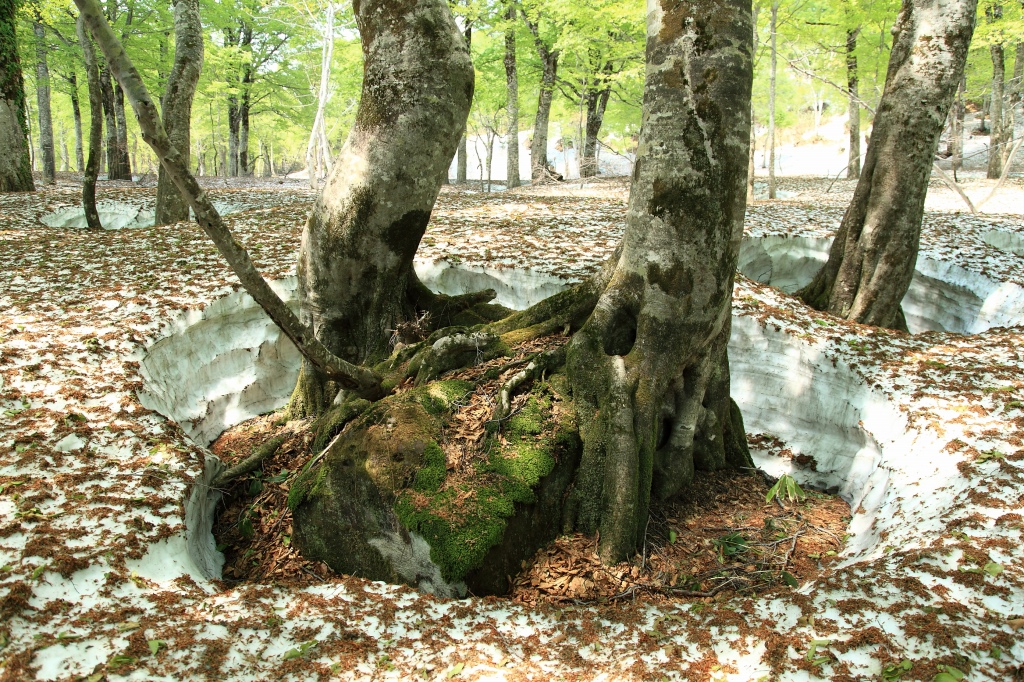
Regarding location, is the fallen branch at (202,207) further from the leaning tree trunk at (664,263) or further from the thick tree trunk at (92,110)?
the thick tree trunk at (92,110)

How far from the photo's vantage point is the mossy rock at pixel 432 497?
3438mm

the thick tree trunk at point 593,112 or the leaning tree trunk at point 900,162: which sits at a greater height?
the thick tree trunk at point 593,112

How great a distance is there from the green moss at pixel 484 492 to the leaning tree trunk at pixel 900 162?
4.50 metres

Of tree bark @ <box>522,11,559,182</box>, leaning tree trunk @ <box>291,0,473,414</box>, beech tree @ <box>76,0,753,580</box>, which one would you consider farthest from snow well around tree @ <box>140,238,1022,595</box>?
tree bark @ <box>522,11,559,182</box>

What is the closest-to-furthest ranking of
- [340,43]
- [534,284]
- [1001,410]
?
1. [1001,410]
2. [534,284]
3. [340,43]

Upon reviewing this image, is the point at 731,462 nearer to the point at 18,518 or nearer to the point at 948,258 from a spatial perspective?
the point at 18,518

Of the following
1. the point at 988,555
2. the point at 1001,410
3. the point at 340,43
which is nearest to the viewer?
the point at 988,555

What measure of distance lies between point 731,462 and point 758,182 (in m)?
17.9

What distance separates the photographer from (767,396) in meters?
6.22

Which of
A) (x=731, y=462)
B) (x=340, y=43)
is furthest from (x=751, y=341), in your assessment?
(x=340, y=43)

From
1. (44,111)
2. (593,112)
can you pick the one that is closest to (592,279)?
(593,112)

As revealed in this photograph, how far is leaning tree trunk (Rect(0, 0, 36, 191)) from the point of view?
10836mm

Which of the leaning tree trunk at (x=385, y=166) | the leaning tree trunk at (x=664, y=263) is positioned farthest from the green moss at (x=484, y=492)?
the leaning tree trunk at (x=385, y=166)

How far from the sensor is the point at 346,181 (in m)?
4.65
